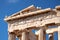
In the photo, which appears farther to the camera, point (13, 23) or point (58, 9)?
point (13, 23)

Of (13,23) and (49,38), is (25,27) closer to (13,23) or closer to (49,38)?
(13,23)

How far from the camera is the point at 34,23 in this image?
35.7 m

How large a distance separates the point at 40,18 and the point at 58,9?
2480 mm

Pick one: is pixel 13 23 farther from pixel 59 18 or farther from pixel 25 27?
pixel 59 18

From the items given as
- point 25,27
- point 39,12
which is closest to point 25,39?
point 25,27

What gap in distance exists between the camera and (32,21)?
3575 cm

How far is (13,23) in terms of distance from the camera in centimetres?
3725

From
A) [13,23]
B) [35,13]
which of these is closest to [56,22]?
[35,13]

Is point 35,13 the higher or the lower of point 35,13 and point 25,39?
the higher

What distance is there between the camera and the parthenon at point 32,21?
3443 centimetres

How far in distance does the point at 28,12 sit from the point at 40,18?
6.01 feet

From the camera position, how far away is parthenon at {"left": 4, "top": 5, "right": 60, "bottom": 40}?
113 ft

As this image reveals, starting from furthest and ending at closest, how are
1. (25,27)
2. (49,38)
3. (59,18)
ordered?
(49,38) → (25,27) → (59,18)

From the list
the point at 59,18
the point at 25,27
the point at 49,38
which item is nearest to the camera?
the point at 59,18
